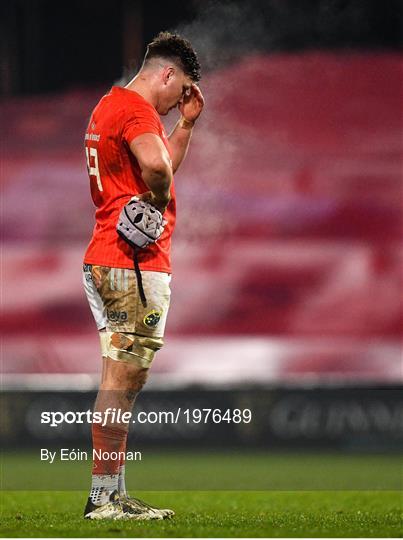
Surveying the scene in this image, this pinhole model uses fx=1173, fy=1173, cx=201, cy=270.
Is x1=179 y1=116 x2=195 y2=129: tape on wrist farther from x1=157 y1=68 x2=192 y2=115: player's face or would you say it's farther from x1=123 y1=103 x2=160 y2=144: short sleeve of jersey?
x1=123 y1=103 x2=160 y2=144: short sleeve of jersey

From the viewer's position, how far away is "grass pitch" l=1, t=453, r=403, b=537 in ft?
13.6

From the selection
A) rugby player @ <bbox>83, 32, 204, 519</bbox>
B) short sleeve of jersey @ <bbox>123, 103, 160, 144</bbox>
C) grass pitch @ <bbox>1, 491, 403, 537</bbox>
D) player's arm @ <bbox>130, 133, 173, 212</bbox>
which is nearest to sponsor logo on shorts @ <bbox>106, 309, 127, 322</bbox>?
rugby player @ <bbox>83, 32, 204, 519</bbox>

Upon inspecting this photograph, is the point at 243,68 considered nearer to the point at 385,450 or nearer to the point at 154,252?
the point at 385,450

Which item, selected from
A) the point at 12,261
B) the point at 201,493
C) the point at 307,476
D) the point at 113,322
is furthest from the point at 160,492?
the point at 12,261

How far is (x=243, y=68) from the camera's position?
11859 mm

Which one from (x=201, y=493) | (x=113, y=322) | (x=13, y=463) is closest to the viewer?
(x=113, y=322)

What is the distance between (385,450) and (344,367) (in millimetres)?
1549

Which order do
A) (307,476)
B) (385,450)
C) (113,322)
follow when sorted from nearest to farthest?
(113,322) < (307,476) < (385,450)

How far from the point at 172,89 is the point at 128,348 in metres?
1.05

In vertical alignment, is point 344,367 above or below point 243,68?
below

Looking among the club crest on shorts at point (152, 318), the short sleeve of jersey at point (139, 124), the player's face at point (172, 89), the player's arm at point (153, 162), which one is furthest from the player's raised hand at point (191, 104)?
the club crest on shorts at point (152, 318)

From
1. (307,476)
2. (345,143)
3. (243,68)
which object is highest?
(243,68)

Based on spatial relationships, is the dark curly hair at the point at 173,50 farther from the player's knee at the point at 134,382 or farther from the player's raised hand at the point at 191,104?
the player's knee at the point at 134,382

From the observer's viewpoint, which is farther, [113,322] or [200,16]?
[200,16]
